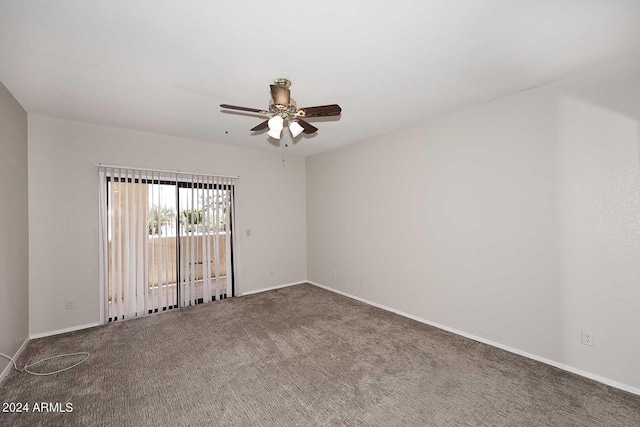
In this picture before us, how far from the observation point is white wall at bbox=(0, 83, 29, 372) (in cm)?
254

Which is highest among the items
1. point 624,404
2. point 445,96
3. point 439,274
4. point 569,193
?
point 445,96

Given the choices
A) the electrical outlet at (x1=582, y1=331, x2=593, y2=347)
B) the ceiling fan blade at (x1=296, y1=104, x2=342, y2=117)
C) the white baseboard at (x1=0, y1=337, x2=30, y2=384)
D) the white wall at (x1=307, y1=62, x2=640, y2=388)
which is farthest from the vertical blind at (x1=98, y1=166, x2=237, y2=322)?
the electrical outlet at (x1=582, y1=331, x2=593, y2=347)

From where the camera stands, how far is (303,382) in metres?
2.40

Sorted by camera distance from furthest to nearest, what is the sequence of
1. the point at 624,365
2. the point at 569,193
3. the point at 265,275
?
the point at 265,275
the point at 569,193
the point at 624,365

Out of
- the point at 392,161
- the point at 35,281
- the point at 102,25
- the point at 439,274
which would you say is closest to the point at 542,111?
the point at 392,161

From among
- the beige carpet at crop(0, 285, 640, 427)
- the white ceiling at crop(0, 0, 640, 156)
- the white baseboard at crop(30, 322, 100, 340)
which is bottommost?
the beige carpet at crop(0, 285, 640, 427)

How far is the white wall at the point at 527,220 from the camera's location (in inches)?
89.9

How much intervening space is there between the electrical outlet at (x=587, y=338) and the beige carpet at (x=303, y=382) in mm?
318

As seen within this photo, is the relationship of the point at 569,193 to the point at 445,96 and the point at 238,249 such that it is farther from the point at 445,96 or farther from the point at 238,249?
the point at 238,249

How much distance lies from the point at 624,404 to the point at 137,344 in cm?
450

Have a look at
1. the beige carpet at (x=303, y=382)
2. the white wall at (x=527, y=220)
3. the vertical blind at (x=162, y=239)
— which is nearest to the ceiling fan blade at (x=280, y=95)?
the white wall at (x=527, y=220)

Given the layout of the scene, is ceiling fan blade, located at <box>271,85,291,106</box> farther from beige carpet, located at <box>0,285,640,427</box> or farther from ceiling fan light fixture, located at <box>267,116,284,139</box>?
beige carpet, located at <box>0,285,640,427</box>

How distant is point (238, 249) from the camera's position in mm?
4871

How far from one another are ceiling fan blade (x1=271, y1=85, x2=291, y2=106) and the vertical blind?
2733 mm
